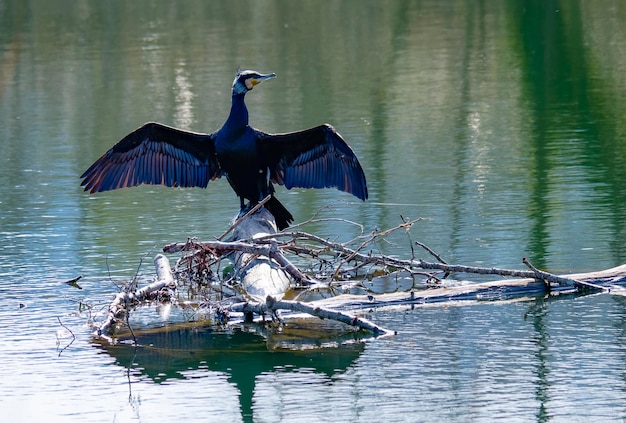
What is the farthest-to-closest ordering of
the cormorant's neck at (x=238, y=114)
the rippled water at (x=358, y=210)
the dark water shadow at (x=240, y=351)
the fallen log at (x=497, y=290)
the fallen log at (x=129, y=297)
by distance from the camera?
the cormorant's neck at (x=238, y=114)
the fallen log at (x=497, y=290)
the fallen log at (x=129, y=297)
the dark water shadow at (x=240, y=351)
the rippled water at (x=358, y=210)

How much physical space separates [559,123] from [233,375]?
1048 centimetres

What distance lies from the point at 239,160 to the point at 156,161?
81 cm

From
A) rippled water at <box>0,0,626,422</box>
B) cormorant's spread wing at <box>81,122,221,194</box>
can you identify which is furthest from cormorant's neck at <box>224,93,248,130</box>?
rippled water at <box>0,0,626,422</box>

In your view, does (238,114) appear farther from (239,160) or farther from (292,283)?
(292,283)

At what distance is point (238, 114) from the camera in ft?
32.4

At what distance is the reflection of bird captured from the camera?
9977 millimetres

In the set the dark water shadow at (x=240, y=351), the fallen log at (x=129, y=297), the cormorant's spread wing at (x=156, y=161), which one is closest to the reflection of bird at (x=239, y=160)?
the cormorant's spread wing at (x=156, y=161)

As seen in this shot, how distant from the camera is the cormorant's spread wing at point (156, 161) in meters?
10.3

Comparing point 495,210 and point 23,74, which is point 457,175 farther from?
point 23,74

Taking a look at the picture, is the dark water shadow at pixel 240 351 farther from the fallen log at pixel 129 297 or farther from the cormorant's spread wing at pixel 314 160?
the cormorant's spread wing at pixel 314 160

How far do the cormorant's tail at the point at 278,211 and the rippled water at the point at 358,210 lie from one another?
0.88 m

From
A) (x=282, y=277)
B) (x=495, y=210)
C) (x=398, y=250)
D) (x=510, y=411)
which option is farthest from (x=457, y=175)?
(x=510, y=411)

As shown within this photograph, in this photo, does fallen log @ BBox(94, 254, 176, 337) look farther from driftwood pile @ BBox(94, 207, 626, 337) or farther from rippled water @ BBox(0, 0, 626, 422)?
rippled water @ BBox(0, 0, 626, 422)

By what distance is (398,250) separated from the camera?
10.5 m
